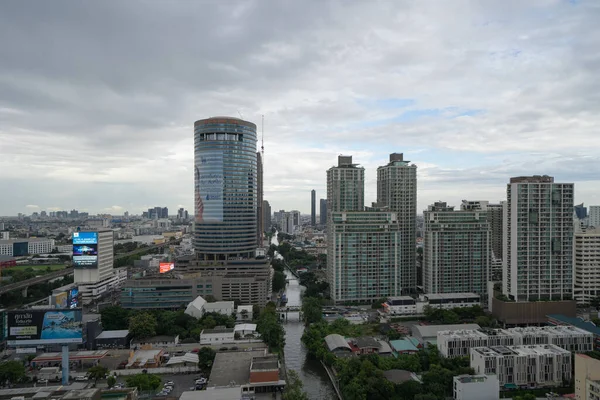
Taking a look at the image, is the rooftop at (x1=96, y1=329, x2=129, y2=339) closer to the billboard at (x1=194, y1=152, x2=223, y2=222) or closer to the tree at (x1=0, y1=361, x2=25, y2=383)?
the tree at (x1=0, y1=361, x2=25, y2=383)

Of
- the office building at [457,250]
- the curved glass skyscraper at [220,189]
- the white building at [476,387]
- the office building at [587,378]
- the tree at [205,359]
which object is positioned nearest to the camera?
the office building at [587,378]

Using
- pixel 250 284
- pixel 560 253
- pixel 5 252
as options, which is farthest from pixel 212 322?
pixel 5 252

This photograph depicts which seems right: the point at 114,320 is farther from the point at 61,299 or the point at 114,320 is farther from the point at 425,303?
the point at 425,303

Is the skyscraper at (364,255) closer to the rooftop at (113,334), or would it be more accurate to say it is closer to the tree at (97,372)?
the rooftop at (113,334)

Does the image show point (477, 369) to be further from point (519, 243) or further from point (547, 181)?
point (547, 181)

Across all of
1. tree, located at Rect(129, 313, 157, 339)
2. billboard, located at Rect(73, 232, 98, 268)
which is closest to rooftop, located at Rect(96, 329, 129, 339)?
tree, located at Rect(129, 313, 157, 339)

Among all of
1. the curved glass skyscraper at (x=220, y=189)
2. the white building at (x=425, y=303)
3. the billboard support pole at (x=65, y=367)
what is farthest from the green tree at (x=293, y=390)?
the curved glass skyscraper at (x=220, y=189)
